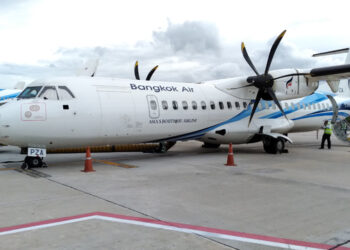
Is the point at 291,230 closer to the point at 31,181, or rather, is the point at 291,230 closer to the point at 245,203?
the point at 245,203

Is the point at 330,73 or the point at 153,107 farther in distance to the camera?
the point at 330,73

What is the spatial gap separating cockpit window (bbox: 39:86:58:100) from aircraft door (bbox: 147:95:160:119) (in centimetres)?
324

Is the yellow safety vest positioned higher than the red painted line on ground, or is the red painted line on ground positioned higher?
the yellow safety vest

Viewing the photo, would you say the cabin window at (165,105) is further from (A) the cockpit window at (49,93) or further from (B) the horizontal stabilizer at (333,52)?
(B) the horizontal stabilizer at (333,52)

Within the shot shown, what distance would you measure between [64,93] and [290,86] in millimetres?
9335

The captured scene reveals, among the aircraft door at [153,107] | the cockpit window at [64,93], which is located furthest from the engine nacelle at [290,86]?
the cockpit window at [64,93]

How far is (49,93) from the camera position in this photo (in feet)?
33.5

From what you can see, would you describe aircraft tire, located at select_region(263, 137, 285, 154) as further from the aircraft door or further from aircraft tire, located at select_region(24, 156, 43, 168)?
aircraft tire, located at select_region(24, 156, 43, 168)

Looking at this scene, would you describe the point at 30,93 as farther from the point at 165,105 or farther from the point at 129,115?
the point at 165,105

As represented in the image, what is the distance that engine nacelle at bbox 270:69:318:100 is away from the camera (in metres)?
14.2

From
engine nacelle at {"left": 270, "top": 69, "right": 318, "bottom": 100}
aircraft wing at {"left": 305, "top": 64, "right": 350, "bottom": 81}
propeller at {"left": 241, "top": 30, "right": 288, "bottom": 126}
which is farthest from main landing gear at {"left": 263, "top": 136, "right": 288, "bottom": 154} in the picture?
aircraft wing at {"left": 305, "top": 64, "right": 350, "bottom": 81}

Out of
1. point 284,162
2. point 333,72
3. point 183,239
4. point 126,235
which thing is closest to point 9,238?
point 126,235

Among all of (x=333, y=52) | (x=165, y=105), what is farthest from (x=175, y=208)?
(x=333, y=52)

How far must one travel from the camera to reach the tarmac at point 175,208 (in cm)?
442
